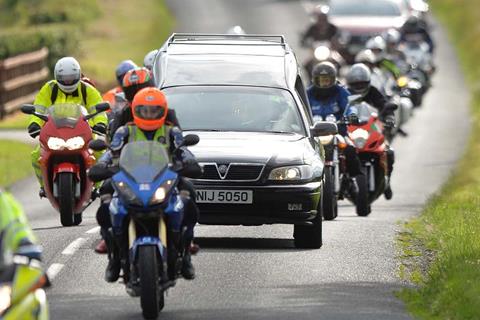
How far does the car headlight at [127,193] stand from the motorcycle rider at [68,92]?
6.57 meters

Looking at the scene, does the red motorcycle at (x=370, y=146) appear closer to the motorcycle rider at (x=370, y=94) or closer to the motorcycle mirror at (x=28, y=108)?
the motorcycle rider at (x=370, y=94)

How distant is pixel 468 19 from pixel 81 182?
4621cm

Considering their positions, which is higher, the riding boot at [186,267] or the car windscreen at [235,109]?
the riding boot at [186,267]

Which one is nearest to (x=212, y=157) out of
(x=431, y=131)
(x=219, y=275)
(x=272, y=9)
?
(x=219, y=275)

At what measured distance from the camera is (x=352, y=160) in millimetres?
21422

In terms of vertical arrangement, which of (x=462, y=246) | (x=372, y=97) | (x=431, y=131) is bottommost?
(x=431, y=131)

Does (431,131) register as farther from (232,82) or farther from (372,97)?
(232,82)

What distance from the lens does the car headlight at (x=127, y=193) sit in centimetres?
1218

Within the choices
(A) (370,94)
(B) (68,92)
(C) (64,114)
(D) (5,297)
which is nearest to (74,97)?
(B) (68,92)

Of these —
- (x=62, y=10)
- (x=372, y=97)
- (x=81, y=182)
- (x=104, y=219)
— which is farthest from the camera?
(x=62, y=10)

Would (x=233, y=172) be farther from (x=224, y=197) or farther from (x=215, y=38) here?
(x=215, y=38)

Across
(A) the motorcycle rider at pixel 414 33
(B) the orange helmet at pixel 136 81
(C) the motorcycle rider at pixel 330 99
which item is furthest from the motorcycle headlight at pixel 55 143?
(A) the motorcycle rider at pixel 414 33

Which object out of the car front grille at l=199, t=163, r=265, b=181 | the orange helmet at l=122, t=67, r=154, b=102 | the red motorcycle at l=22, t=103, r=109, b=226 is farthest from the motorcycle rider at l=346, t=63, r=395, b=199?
the orange helmet at l=122, t=67, r=154, b=102

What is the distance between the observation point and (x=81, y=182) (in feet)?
60.2
